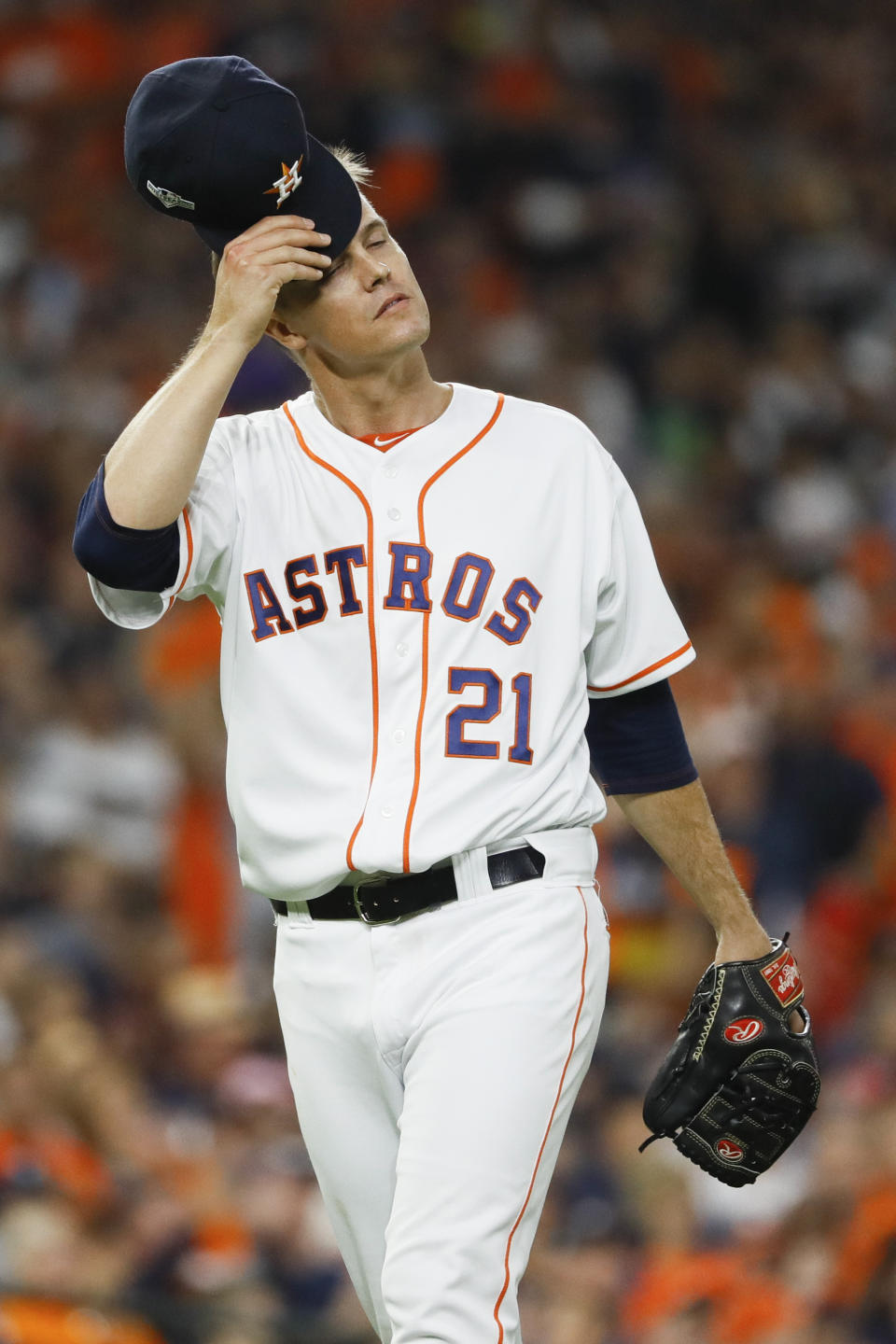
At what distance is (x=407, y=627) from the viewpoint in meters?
2.52

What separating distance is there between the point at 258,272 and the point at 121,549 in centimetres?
43

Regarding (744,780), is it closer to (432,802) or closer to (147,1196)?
(147,1196)

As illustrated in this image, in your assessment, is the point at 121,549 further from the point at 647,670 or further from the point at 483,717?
the point at 647,670

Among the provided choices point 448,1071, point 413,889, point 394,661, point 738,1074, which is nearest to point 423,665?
point 394,661

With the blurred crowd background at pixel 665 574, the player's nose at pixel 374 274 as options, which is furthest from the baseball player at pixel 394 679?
the blurred crowd background at pixel 665 574

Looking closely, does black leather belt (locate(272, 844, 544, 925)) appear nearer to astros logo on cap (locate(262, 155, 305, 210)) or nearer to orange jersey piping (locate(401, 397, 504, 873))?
orange jersey piping (locate(401, 397, 504, 873))

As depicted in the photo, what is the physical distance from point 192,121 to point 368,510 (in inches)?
23.1

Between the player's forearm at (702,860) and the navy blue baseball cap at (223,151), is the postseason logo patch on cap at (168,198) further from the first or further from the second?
the player's forearm at (702,860)

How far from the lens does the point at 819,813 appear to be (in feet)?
19.3

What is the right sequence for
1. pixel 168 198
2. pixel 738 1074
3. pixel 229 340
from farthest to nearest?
pixel 738 1074
pixel 168 198
pixel 229 340

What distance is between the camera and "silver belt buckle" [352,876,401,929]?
2467mm

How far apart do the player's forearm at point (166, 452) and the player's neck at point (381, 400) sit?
33 centimetres

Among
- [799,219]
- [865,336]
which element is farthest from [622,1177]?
[799,219]

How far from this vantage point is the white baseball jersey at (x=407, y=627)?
8.10 ft
